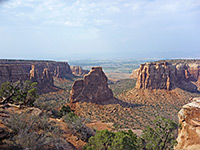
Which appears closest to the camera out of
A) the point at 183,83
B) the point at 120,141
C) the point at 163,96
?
the point at 120,141

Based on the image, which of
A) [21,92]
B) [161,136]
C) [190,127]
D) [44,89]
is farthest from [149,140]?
[44,89]

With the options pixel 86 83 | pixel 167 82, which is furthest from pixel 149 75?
pixel 86 83

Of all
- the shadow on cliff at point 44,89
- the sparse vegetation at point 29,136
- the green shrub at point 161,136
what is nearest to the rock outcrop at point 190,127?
the green shrub at point 161,136

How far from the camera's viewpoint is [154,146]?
472 inches

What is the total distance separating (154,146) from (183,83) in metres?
73.0

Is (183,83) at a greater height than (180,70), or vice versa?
A: (180,70)

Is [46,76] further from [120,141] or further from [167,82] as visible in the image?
[120,141]

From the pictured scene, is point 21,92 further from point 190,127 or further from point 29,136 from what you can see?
point 190,127

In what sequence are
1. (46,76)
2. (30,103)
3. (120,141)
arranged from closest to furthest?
(120,141) → (30,103) → (46,76)

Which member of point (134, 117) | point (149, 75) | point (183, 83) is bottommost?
point (134, 117)

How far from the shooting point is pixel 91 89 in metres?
50.4

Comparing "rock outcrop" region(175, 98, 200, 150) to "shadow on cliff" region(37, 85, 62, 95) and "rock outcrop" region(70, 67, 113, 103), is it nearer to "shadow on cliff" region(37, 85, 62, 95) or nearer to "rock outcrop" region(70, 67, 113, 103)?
"rock outcrop" region(70, 67, 113, 103)

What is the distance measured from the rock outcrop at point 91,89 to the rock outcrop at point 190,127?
37622 millimetres

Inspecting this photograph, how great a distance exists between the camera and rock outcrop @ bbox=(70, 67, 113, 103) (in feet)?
162
